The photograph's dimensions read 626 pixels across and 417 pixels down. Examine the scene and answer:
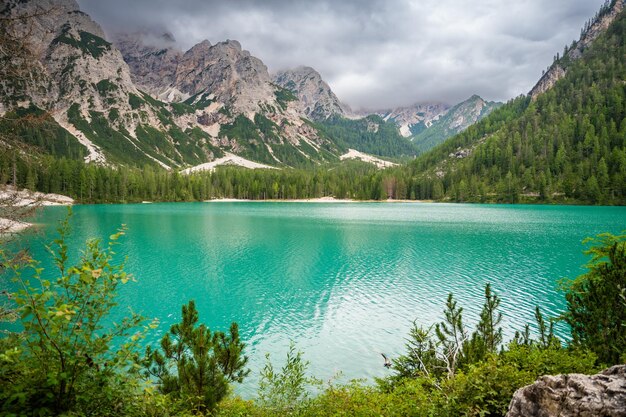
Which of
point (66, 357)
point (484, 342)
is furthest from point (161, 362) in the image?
point (484, 342)

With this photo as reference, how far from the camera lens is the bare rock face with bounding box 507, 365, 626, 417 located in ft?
17.0

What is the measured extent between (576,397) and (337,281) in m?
32.5

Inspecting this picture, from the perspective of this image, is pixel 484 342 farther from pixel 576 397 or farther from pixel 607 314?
pixel 576 397

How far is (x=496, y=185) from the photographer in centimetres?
19350

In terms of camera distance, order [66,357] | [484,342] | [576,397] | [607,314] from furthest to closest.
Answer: [484,342], [607,314], [66,357], [576,397]

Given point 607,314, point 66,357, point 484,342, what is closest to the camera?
point 66,357

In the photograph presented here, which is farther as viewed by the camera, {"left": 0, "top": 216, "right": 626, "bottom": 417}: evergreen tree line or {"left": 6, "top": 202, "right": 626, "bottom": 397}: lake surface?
{"left": 6, "top": 202, "right": 626, "bottom": 397}: lake surface

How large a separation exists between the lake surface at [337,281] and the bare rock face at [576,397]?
43.5 ft

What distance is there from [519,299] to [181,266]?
3809 cm

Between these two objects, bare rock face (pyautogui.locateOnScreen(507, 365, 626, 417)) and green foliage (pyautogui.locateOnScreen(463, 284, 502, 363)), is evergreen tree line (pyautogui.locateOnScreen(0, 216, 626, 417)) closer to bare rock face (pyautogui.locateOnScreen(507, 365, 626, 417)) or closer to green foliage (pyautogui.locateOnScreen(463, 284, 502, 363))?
green foliage (pyautogui.locateOnScreen(463, 284, 502, 363))

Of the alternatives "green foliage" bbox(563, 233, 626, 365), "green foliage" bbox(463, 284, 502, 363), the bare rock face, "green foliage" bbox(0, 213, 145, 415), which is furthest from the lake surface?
the bare rock face

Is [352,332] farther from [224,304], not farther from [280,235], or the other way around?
[280,235]

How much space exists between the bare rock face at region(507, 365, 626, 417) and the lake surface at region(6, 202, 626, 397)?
1325 centimetres

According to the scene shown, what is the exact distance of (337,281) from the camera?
37.6 meters
